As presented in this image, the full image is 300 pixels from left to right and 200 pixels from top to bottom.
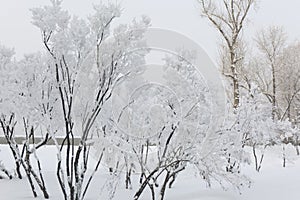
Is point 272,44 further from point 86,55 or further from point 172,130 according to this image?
point 86,55

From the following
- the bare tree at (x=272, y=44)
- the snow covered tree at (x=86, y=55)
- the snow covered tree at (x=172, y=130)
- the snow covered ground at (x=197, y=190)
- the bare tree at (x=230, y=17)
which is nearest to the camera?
the snow covered tree at (x=172, y=130)

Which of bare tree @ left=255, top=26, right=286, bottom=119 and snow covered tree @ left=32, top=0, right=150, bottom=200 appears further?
bare tree @ left=255, top=26, right=286, bottom=119

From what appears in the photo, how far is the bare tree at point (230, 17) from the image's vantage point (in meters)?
11.9

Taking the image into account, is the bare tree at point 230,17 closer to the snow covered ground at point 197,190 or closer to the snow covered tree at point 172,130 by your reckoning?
the snow covered ground at point 197,190

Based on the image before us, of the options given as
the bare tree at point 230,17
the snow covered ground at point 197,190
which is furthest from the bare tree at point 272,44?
the snow covered ground at point 197,190

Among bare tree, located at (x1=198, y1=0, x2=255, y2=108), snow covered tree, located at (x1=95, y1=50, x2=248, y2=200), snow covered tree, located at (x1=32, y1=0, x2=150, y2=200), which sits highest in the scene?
Answer: bare tree, located at (x1=198, y1=0, x2=255, y2=108)

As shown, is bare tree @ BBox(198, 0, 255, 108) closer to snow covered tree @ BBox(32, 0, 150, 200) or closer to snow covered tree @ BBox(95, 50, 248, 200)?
snow covered tree @ BBox(95, 50, 248, 200)

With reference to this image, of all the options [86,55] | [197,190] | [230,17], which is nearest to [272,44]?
[230,17]

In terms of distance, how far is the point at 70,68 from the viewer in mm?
6594

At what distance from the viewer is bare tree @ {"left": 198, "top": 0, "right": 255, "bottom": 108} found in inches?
468

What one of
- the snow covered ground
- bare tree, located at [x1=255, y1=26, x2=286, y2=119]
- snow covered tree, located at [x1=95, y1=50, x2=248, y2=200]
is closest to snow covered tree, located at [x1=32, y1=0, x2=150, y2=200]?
snow covered tree, located at [x1=95, y1=50, x2=248, y2=200]

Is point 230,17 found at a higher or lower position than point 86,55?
higher

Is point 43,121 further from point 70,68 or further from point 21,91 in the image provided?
point 70,68

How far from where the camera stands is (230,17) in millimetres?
12023
